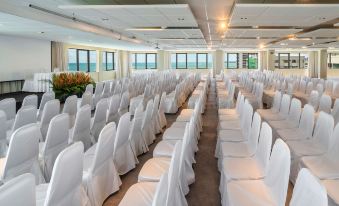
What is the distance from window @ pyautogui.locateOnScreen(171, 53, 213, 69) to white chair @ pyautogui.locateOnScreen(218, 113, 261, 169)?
1130 inches

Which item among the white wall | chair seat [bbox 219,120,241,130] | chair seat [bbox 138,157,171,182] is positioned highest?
the white wall

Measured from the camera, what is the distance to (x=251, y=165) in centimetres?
391

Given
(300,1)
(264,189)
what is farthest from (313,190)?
(300,1)

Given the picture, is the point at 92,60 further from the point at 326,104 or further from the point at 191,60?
the point at 326,104

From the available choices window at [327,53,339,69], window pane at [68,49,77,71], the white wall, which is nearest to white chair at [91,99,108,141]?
the white wall

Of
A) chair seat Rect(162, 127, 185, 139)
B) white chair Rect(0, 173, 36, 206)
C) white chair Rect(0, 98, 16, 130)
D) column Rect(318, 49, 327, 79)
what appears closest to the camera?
white chair Rect(0, 173, 36, 206)

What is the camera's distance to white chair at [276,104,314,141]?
203 inches

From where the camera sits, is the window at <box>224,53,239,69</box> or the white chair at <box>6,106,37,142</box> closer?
the white chair at <box>6,106,37,142</box>

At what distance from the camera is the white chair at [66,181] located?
2523 millimetres

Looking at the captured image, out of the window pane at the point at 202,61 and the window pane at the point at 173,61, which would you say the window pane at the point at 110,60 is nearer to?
the window pane at the point at 173,61

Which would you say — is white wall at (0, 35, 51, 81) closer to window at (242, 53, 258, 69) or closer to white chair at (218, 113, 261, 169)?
white chair at (218, 113, 261, 169)

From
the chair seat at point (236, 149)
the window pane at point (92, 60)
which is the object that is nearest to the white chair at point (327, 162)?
the chair seat at point (236, 149)

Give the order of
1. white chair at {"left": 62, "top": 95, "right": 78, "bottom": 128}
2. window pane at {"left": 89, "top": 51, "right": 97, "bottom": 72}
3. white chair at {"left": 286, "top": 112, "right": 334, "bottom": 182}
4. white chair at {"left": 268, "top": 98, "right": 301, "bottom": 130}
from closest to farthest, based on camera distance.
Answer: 1. white chair at {"left": 286, "top": 112, "right": 334, "bottom": 182}
2. white chair at {"left": 268, "top": 98, "right": 301, "bottom": 130}
3. white chair at {"left": 62, "top": 95, "right": 78, "bottom": 128}
4. window pane at {"left": 89, "top": 51, "right": 97, "bottom": 72}

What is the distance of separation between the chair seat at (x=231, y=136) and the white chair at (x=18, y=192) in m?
3.51
